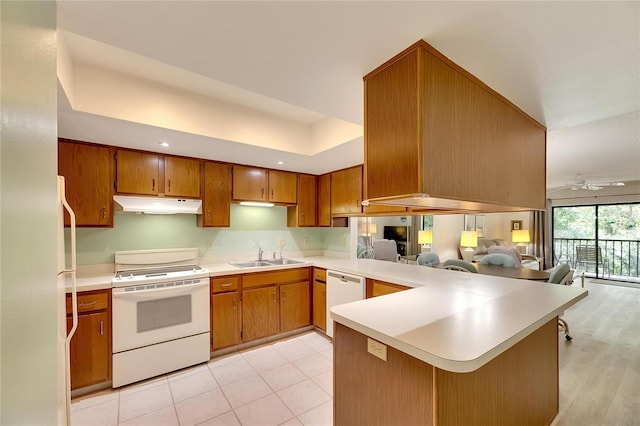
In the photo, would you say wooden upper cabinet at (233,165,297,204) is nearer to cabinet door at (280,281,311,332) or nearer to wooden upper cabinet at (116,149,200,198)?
wooden upper cabinet at (116,149,200,198)

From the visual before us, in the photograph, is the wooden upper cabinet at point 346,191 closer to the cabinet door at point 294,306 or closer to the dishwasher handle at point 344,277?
the dishwasher handle at point 344,277

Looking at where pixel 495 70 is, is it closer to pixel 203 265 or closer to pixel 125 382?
pixel 203 265

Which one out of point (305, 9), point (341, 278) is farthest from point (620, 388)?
point (305, 9)

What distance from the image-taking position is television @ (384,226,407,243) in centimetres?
773

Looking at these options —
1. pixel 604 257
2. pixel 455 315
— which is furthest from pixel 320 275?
pixel 604 257

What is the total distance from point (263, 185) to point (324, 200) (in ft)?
2.98

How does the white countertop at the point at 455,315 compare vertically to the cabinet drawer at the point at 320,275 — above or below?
above

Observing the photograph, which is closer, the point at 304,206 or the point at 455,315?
the point at 455,315

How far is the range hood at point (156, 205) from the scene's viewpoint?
102 inches

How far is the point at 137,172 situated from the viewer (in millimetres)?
2674

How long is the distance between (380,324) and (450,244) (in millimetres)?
7154

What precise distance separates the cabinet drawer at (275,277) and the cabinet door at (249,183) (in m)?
0.96

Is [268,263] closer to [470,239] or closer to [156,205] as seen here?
[156,205]

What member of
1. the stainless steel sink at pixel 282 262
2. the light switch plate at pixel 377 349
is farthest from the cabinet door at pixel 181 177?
the light switch plate at pixel 377 349
